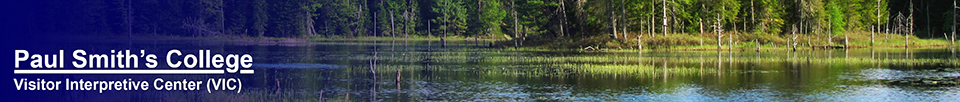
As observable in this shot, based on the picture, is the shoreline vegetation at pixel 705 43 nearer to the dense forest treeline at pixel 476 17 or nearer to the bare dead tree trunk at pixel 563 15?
the dense forest treeline at pixel 476 17

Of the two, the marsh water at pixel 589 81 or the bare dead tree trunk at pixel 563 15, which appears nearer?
the marsh water at pixel 589 81

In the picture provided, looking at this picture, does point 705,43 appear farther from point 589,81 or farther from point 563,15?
point 589,81

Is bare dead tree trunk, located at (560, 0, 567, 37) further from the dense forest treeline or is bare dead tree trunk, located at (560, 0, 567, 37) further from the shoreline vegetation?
the shoreline vegetation

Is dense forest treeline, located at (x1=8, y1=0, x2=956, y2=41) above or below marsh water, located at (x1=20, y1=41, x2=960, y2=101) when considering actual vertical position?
above

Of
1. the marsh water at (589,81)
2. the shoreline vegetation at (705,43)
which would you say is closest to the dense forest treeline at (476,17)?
the shoreline vegetation at (705,43)

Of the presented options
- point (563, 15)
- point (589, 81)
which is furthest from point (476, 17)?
point (589, 81)

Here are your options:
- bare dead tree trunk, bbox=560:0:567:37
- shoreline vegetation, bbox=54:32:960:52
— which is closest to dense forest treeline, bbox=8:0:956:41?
bare dead tree trunk, bbox=560:0:567:37

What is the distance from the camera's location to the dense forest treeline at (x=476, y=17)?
69438 millimetres

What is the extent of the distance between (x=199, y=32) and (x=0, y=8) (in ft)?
65.4

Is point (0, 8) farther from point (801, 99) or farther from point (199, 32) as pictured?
point (801, 99)

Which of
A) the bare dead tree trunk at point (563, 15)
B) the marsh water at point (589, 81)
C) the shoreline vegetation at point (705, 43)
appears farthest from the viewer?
the bare dead tree trunk at point (563, 15)

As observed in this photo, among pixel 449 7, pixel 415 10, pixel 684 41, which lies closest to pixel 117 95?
pixel 684 41

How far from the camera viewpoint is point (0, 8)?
101 m

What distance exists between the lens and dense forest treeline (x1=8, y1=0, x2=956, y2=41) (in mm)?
69438
